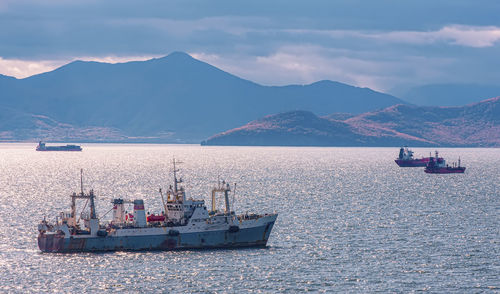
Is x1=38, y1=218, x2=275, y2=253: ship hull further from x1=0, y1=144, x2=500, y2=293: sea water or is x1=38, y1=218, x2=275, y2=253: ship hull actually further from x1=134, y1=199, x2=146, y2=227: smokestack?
x1=134, y1=199, x2=146, y2=227: smokestack

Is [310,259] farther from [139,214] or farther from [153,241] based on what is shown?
[139,214]

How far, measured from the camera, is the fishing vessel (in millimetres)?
88500

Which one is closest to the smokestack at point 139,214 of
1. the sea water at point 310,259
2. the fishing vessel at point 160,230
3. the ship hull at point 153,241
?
the fishing vessel at point 160,230

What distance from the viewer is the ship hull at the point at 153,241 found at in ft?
290

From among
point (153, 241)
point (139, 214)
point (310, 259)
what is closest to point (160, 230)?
point (153, 241)

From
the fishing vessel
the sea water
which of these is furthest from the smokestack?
the sea water

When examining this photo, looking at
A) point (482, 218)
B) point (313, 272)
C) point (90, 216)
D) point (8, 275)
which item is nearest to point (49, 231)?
point (90, 216)

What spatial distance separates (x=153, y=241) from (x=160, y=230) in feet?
5.04

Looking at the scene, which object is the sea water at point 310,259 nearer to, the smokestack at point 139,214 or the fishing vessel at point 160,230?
the fishing vessel at point 160,230

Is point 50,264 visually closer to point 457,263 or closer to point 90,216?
point 90,216

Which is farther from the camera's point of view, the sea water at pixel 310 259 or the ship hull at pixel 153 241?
the ship hull at pixel 153 241

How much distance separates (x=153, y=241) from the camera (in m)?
89.5

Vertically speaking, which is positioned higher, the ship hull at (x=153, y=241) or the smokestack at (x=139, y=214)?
the smokestack at (x=139, y=214)

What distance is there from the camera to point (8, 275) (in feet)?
Result: 255
